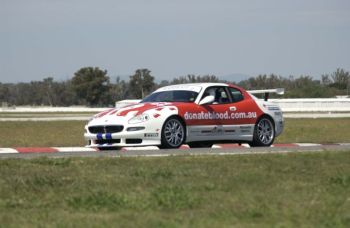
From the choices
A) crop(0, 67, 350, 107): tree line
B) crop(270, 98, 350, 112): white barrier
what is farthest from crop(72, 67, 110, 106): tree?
crop(270, 98, 350, 112): white barrier

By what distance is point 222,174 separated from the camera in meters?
10.1

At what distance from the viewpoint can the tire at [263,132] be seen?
56.2ft

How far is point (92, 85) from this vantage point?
348 ft

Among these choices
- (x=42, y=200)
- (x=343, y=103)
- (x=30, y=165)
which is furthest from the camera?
(x=343, y=103)

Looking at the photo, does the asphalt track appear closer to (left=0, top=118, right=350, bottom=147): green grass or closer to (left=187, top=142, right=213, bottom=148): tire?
(left=187, top=142, right=213, bottom=148): tire

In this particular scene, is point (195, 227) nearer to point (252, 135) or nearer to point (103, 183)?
point (103, 183)

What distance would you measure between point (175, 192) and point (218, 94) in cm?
872

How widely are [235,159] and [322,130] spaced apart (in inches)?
918

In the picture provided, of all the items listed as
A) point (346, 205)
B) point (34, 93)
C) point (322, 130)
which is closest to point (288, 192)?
point (346, 205)

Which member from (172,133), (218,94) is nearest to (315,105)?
(218,94)

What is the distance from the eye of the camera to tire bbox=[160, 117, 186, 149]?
15414mm

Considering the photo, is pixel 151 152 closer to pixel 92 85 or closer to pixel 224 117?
pixel 224 117

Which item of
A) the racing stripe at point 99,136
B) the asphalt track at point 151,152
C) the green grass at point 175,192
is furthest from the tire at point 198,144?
the green grass at point 175,192

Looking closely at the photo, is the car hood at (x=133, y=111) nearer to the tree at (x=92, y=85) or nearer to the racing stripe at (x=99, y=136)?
the racing stripe at (x=99, y=136)
